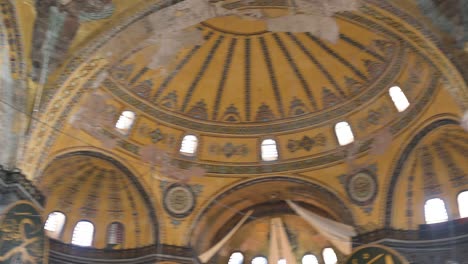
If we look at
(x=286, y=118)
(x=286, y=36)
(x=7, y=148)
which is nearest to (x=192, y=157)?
(x=286, y=118)

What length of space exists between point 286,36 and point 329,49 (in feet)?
4.44

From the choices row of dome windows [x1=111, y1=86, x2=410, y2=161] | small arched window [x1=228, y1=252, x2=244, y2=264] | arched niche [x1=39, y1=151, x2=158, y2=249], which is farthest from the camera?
small arched window [x1=228, y1=252, x2=244, y2=264]

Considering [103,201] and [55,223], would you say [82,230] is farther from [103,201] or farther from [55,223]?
[103,201]

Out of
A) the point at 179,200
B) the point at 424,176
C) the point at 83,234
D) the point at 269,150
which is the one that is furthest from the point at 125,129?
the point at 424,176

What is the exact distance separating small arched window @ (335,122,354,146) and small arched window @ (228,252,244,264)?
17.5 ft

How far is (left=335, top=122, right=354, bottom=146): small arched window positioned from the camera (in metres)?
19.0

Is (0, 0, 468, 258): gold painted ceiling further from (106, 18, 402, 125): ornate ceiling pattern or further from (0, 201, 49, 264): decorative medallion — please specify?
(0, 201, 49, 264): decorative medallion

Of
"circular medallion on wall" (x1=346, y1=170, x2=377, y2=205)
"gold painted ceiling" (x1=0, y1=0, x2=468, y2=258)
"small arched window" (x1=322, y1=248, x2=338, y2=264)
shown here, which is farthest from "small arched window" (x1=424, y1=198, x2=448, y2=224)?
"small arched window" (x1=322, y1=248, x2=338, y2=264)

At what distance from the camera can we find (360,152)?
61.3 feet

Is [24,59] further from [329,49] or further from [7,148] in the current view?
[329,49]

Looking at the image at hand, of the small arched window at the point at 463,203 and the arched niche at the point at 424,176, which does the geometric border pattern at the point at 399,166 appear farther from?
the small arched window at the point at 463,203

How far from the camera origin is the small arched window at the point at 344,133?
750 inches

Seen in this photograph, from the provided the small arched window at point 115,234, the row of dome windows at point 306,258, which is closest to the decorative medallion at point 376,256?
the row of dome windows at point 306,258

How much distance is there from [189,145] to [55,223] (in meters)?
4.72
